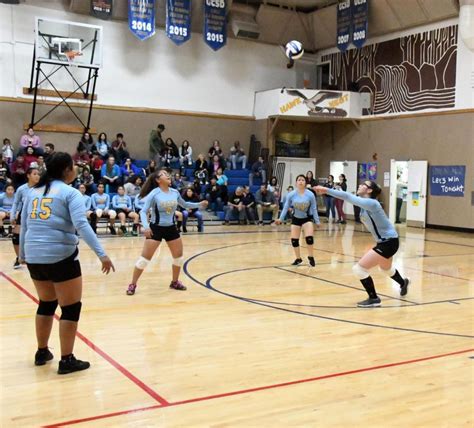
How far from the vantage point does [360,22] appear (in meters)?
21.3

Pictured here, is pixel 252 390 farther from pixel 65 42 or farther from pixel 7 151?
pixel 65 42

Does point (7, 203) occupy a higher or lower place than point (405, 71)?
lower

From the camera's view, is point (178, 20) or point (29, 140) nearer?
point (29, 140)

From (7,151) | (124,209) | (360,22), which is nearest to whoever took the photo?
(124,209)

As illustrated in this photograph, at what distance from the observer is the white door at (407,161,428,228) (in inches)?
794

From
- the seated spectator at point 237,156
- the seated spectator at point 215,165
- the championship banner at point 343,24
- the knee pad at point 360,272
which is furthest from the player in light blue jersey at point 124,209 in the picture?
the championship banner at point 343,24

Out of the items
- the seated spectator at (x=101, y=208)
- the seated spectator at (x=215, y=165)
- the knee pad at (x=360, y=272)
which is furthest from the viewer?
the seated spectator at (x=215, y=165)

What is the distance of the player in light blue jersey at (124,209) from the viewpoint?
52.0 ft

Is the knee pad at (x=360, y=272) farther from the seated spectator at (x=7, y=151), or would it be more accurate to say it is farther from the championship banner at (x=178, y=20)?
the championship banner at (x=178, y=20)

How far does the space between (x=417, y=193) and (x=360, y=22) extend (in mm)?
6564

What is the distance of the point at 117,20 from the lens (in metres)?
20.6

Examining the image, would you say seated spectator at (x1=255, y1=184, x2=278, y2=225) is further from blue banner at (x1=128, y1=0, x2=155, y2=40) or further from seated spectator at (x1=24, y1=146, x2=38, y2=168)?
seated spectator at (x1=24, y1=146, x2=38, y2=168)

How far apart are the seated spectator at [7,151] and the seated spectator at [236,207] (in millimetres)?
6825

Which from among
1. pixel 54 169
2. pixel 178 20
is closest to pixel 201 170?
pixel 178 20
